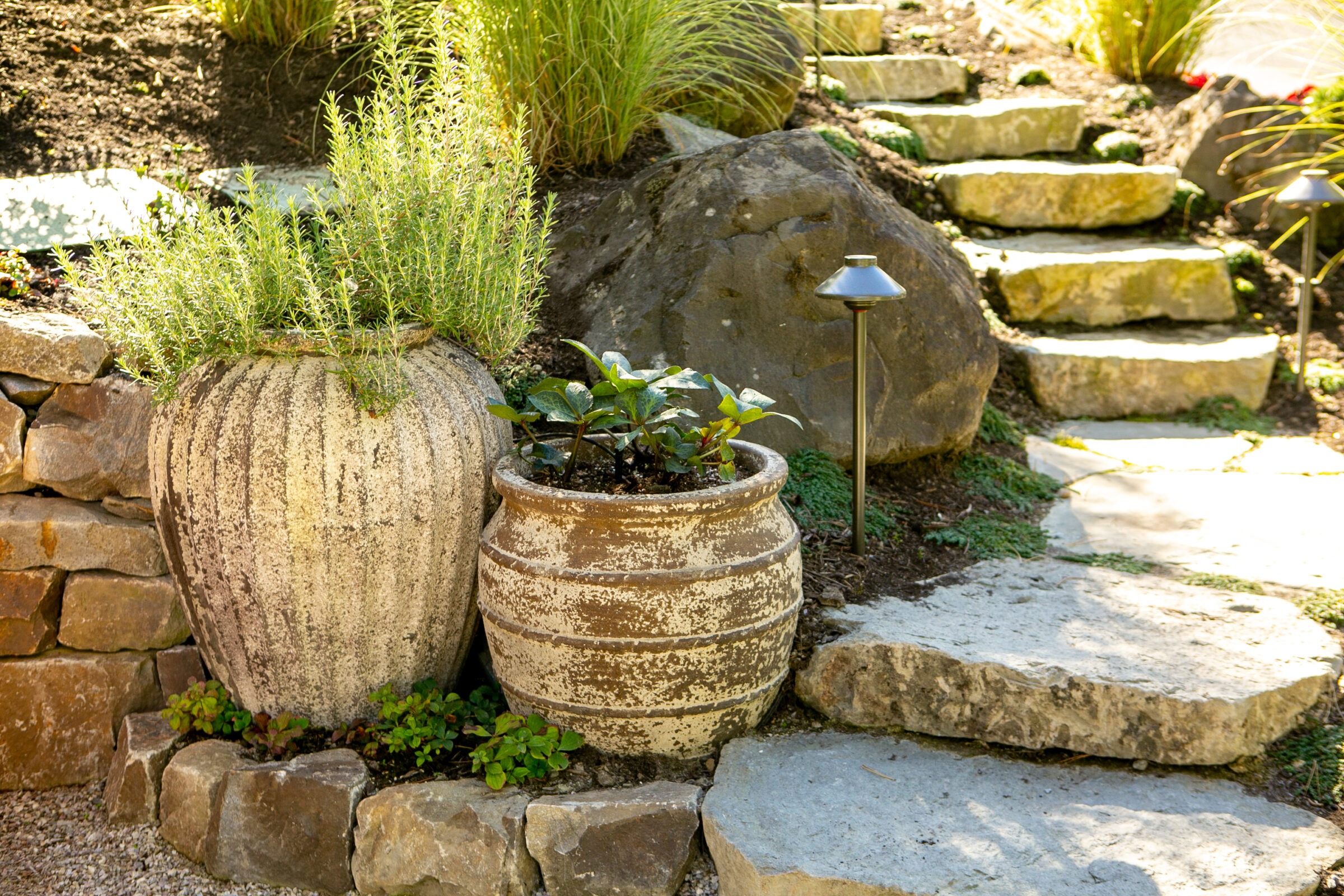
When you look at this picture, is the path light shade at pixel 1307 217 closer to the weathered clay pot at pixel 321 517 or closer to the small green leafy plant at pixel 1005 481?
the small green leafy plant at pixel 1005 481

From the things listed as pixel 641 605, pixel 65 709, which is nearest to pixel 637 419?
pixel 641 605

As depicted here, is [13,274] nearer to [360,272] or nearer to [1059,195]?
[360,272]

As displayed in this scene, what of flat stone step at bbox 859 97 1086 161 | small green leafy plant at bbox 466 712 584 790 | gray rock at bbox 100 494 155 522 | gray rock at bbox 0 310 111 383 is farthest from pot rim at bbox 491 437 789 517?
flat stone step at bbox 859 97 1086 161

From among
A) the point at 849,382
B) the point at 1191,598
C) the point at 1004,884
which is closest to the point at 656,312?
the point at 849,382

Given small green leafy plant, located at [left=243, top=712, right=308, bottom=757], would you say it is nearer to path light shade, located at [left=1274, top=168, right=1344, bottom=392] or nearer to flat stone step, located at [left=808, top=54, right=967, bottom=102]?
path light shade, located at [left=1274, top=168, right=1344, bottom=392]

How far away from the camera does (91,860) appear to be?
2459 mm

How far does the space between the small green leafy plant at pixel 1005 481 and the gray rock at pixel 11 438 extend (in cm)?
265

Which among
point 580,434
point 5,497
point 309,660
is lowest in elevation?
point 309,660

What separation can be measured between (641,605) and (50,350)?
5.20ft

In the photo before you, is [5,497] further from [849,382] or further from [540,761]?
[849,382]

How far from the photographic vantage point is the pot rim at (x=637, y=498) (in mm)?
2160

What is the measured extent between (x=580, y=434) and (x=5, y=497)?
4.75 ft

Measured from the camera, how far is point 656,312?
3.22m

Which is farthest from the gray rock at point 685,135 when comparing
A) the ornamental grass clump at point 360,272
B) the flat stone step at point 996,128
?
the ornamental grass clump at point 360,272
